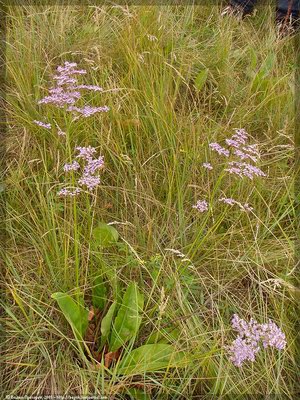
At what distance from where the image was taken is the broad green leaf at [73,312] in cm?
136

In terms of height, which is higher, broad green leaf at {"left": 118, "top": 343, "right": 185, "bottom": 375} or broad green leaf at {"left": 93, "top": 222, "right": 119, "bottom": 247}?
broad green leaf at {"left": 93, "top": 222, "right": 119, "bottom": 247}

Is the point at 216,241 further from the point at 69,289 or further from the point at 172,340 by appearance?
the point at 69,289

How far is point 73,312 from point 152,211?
1.85 feet

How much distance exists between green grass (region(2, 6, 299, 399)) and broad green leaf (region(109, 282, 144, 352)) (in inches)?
2.4

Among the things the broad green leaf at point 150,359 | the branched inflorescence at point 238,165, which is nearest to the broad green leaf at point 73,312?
the broad green leaf at point 150,359

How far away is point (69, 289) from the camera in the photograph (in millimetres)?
1521

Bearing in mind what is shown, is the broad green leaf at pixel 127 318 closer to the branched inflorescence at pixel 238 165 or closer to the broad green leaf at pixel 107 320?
the broad green leaf at pixel 107 320

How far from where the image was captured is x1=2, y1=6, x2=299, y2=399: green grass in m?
1.41

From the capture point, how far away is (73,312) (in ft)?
4.52

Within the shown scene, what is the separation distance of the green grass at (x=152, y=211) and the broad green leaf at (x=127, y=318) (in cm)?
6

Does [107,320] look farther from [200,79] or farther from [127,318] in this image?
[200,79]

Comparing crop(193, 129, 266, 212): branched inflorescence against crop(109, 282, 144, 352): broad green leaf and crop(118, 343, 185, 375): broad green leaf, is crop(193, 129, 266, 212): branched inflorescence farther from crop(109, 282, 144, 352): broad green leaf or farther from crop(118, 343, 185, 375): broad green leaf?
crop(118, 343, 185, 375): broad green leaf

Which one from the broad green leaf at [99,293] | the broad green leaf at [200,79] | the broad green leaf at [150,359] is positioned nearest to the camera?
the broad green leaf at [150,359]

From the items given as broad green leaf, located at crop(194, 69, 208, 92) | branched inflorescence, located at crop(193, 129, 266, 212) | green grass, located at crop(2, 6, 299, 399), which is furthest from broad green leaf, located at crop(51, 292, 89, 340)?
broad green leaf, located at crop(194, 69, 208, 92)
